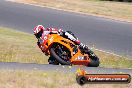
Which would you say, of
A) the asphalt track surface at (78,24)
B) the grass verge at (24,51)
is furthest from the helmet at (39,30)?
the asphalt track surface at (78,24)

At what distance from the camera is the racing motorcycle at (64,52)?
41.6 feet

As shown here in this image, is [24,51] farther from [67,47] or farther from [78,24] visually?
[78,24]

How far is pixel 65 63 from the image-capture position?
1246 cm

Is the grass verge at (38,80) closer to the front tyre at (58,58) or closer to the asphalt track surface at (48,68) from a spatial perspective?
the asphalt track surface at (48,68)

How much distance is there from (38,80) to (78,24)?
51.5 feet

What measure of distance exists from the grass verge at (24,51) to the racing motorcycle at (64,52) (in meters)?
1.54

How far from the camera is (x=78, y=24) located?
997 inches

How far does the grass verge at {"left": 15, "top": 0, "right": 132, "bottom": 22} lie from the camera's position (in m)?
28.4

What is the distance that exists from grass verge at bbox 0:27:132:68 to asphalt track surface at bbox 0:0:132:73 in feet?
4.88

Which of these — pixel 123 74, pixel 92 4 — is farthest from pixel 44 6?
pixel 123 74

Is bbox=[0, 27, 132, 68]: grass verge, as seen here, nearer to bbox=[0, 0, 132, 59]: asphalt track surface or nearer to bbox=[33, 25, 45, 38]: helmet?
bbox=[33, 25, 45, 38]: helmet

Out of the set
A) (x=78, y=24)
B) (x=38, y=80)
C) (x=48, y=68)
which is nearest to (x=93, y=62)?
(x=48, y=68)

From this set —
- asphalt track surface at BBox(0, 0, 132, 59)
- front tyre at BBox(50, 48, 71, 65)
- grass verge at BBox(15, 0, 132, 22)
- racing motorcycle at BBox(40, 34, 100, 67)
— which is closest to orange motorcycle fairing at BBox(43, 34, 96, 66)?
racing motorcycle at BBox(40, 34, 100, 67)

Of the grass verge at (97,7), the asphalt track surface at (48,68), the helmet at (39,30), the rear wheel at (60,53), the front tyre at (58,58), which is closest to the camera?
the asphalt track surface at (48,68)
